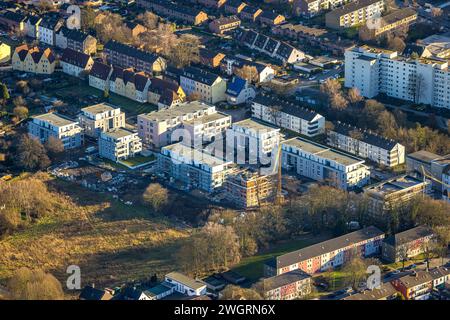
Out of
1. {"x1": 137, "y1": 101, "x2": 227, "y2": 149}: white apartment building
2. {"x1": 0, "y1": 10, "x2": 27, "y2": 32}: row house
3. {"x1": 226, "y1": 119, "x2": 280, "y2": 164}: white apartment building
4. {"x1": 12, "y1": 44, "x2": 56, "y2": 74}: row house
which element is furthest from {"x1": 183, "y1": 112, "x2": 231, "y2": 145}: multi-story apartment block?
{"x1": 0, "y1": 10, "x2": 27, "y2": 32}: row house

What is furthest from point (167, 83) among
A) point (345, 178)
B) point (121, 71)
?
point (345, 178)

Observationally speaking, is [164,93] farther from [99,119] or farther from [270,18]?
[270,18]

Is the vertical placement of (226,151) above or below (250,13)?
below

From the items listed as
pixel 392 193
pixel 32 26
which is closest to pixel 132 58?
pixel 32 26

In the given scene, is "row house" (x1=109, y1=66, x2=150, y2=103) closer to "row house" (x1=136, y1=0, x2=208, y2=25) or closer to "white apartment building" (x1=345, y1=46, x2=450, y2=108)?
"white apartment building" (x1=345, y1=46, x2=450, y2=108)

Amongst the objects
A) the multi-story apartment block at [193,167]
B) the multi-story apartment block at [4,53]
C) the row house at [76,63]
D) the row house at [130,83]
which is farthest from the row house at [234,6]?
the multi-story apartment block at [193,167]

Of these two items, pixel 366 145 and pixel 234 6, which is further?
pixel 234 6

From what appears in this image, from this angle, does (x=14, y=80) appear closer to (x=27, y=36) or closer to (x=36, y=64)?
(x=36, y=64)
